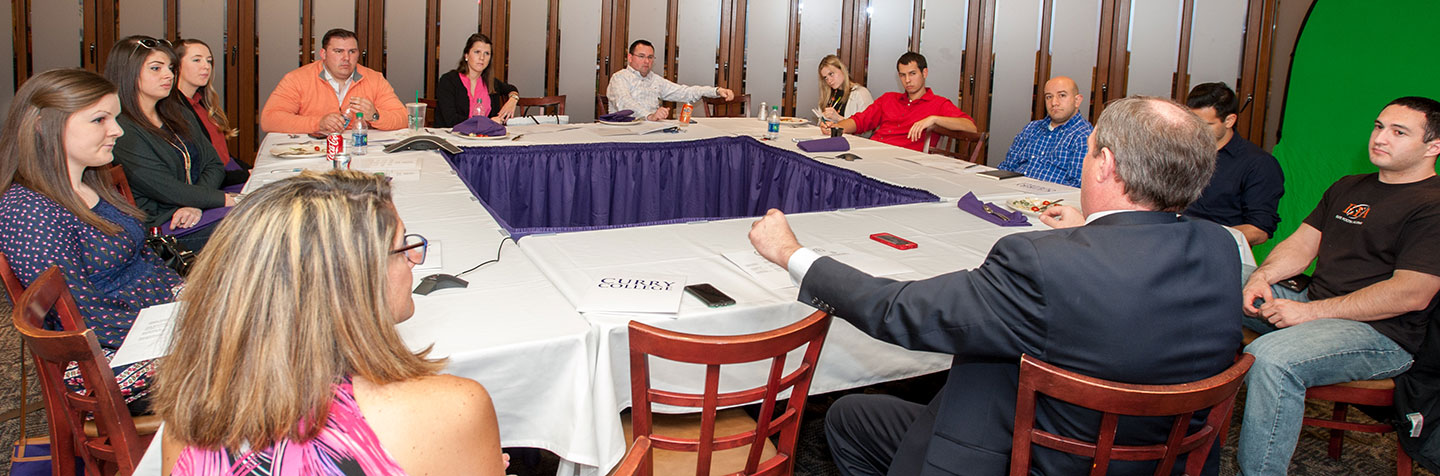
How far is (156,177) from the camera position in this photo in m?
3.20

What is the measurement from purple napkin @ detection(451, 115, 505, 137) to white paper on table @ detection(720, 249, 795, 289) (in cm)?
243

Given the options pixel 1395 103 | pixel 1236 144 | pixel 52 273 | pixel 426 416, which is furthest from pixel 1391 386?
pixel 52 273

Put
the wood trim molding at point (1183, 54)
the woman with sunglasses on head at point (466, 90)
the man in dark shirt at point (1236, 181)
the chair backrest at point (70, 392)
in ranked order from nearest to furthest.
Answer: the chair backrest at point (70, 392) → the man in dark shirt at point (1236, 181) → the woman with sunglasses on head at point (466, 90) → the wood trim molding at point (1183, 54)

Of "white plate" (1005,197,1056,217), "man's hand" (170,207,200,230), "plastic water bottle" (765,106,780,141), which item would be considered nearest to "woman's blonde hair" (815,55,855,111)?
"plastic water bottle" (765,106,780,141)

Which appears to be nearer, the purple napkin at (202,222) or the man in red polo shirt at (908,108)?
the purple napkin at (202,222)

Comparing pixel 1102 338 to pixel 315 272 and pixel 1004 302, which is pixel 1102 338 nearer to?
pixel 1004 302

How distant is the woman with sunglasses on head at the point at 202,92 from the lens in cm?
381

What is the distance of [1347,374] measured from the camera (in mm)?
2373

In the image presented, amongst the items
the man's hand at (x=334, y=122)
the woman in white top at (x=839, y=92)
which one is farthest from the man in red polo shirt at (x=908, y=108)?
the man's hand at (x=334, y=122)

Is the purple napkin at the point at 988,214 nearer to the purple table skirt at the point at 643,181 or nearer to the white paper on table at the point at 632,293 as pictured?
the purple table skirt at the point at 643,181

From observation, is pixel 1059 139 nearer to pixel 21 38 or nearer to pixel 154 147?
pixel 154 147

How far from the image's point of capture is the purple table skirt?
413 centimetres

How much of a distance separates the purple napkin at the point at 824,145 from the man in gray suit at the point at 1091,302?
2733 millimetres

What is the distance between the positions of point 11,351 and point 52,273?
2029 millimetres
